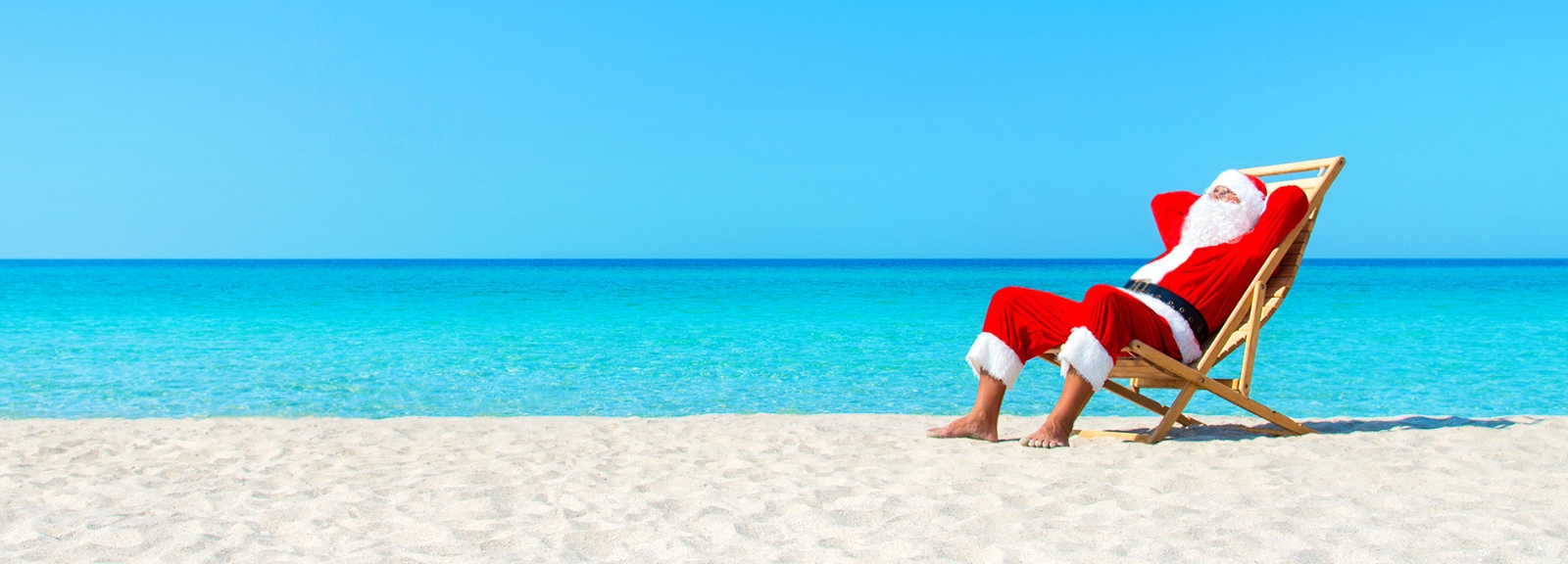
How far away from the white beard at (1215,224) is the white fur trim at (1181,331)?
430 millimetres

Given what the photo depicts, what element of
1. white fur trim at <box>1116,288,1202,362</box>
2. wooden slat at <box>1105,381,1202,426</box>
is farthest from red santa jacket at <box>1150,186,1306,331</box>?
wooden slat at <box>1105,381,1202,426</box>

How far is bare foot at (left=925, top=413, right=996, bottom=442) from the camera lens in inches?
187

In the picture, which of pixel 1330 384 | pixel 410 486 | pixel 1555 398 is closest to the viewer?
pixel 410 486

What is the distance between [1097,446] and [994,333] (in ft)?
2.11

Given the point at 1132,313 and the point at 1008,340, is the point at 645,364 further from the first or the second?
the point at 1132,313

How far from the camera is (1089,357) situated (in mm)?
4426

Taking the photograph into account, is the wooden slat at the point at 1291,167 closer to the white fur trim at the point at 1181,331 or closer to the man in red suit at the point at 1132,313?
the man in red suit at the point at 1132,313

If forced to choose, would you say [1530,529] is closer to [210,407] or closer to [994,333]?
[994,333]

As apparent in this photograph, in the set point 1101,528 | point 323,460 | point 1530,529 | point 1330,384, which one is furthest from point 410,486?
point 1330,384

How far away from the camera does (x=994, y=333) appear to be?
472 centimetres

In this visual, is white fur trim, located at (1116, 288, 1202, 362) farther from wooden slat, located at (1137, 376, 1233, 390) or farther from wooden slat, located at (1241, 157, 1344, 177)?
wooden slat, located at (1241, 157, 1344, 177)

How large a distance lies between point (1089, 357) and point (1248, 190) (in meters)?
1.33

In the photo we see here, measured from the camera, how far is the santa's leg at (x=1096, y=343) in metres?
4.43

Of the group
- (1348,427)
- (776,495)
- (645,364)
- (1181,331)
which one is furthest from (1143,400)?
(645,364)
